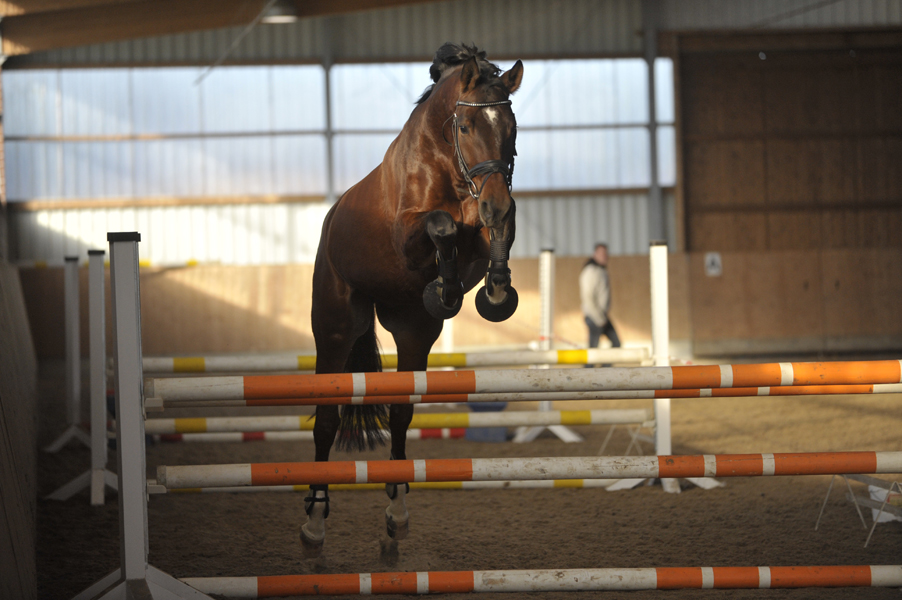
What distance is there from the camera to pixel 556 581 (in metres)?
2.48

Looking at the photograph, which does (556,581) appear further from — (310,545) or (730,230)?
(730,230)

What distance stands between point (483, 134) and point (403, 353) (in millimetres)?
1117

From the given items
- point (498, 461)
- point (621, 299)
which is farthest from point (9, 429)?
point (621, 299)

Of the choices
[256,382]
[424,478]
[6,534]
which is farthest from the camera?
[424,478]

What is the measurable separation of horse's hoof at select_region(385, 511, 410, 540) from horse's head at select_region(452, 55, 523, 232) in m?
1.64

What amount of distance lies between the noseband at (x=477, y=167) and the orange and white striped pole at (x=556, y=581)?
133 cm

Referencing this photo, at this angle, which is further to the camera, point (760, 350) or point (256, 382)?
point (760, 350)

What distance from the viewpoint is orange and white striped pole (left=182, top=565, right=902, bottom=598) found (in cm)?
247

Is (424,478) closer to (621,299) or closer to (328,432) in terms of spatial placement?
(328,432)

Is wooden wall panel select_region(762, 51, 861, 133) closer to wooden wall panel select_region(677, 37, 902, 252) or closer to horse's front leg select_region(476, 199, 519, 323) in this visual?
wooden wall panel select_region(677, 37, 902, 252)

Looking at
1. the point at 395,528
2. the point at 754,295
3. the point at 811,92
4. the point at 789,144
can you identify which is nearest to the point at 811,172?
the point at 789,144

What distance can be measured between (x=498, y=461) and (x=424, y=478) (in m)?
0.27

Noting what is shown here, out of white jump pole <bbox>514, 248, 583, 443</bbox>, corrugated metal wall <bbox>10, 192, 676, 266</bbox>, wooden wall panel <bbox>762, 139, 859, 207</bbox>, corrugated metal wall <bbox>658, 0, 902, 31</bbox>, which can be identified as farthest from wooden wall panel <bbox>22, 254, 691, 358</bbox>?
white jump pole <bbox>514, 248, 583, 443</bbox>

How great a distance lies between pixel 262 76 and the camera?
14.5 m
